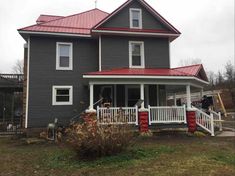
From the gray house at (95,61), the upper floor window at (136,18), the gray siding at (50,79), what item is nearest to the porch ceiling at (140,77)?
the gray house at (95,61)

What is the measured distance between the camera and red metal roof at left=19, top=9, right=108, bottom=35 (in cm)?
1669

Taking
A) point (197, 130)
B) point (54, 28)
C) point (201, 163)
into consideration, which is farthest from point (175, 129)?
point (54, 28)

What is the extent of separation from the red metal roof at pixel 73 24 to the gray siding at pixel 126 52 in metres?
1.68

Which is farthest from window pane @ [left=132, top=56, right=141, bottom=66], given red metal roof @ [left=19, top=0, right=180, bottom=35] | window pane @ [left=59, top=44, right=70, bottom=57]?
window pane @ [left=59, top=44, right=70, bottom=57]

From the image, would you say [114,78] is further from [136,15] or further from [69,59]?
[136,15]

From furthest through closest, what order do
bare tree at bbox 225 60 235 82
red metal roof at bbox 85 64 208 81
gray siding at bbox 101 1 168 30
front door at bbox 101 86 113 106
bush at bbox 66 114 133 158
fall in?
1. bare tree at bbox 225 60 235 82
2. front door at bbox 101 86 113 106
3. gray siding at bbox 101 1 168 30
4. red metal roof at bbox 85 64 208 81
5. bush at bbox 66 114 133 158

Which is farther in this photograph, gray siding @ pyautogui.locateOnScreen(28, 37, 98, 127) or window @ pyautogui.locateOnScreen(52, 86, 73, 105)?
window @ pyautogui.locateOnScreen(52, 86, 73, 105)

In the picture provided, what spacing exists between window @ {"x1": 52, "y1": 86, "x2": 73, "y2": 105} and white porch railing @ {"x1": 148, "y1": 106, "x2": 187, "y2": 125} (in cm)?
502

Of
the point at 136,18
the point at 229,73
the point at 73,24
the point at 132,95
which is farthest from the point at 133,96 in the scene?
the point at 229,73

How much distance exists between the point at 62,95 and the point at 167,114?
20.8 ft

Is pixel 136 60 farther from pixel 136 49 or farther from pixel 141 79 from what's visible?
pixel 141 79

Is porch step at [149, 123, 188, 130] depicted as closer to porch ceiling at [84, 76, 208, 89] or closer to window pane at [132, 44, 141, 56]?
porch ceiling at [84, 76, 208, 89]

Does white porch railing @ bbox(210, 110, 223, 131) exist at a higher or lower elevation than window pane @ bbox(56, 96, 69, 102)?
lower

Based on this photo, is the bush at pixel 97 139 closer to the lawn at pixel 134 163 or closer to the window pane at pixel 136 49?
the lawn at pixel 134 163
